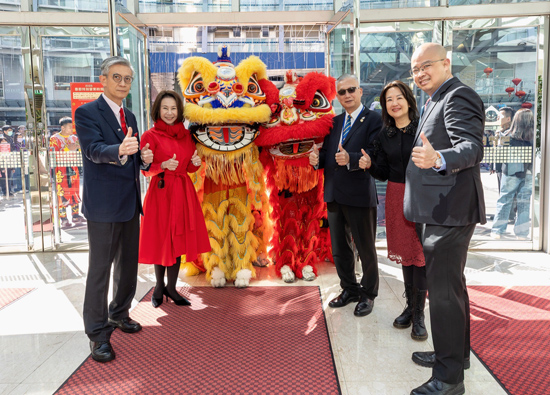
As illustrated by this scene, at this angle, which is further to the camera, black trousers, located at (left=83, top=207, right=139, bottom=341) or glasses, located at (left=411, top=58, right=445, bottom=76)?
black trousers, located at (left=83, top=207, right=139, bottom=341)

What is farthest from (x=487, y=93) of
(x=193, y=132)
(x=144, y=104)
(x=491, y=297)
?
(x=144, y=104)

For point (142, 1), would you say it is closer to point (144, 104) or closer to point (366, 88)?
point (144, 104)

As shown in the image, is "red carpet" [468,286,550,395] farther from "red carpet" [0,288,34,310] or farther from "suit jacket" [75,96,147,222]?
"red carpet" [0,288,34,310]

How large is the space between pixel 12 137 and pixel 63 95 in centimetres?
72

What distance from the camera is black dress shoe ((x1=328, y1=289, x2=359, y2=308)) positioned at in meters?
2.98

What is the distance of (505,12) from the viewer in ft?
13.9

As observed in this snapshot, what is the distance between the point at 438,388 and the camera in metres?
1.87

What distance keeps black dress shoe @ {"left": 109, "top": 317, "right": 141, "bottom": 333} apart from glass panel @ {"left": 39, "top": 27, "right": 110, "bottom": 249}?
2.38 metres

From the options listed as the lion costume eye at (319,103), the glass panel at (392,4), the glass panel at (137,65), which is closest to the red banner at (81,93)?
the glass panel at (137,65)

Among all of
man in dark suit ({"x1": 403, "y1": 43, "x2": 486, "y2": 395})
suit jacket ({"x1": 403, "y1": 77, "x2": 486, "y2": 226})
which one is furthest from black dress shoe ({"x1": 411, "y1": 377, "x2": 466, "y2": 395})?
suit jacket ({"x1": 403, "y1": 77, "x2": 486, "y2": 226})

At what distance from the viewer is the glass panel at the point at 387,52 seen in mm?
4477

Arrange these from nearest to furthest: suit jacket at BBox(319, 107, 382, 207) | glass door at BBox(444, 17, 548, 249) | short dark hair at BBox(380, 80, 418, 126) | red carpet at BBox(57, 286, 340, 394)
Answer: red carpet at BBox(57, 286, 340, 394), short dark hair at BBox(380, 80, 418, 126), suit jacket at BBox(319, 107, 382, 207), glass door at BBox(444, 17, 548, 249)

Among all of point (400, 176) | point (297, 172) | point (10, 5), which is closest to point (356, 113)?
point (400, 176)

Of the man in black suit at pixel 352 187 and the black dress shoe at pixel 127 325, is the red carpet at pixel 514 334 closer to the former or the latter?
the man in black suit at pixel 352 187
